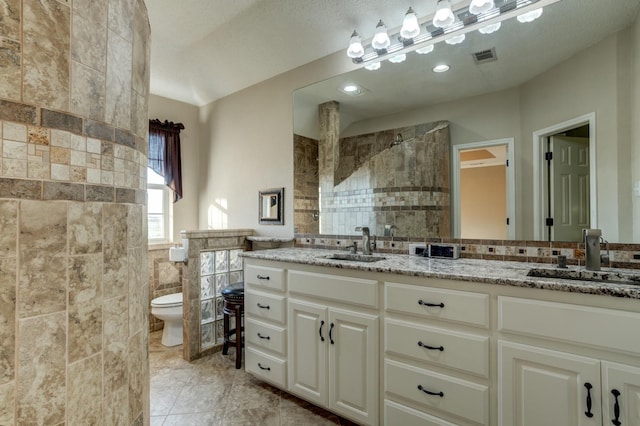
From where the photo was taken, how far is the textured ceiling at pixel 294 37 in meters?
1.68

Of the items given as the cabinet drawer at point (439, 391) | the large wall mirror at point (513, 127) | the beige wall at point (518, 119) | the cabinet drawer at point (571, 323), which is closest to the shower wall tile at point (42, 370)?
the cabinet drawer at point (439, 391)

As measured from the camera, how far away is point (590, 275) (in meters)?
1.45

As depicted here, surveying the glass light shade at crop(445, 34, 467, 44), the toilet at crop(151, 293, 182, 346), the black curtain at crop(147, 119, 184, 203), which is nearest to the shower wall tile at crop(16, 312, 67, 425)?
the toilet at crop(151, 293, 182, 346)

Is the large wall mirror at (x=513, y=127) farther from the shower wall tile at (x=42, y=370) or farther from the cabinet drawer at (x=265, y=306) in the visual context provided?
the shower wall tile at (x=42, y=370)

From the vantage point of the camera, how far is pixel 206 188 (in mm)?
3721

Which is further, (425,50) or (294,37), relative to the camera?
(294,37)

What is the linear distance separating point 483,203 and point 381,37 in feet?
4.29

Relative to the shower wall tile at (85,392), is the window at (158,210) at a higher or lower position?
higher

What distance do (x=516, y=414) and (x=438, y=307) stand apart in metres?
0.51

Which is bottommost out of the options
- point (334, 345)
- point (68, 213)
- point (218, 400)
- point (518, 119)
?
point (218, 400)

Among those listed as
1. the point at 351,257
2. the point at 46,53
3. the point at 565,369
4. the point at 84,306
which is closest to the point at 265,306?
the point at 351,257

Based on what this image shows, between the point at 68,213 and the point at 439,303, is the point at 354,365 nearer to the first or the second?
the point at 439,303

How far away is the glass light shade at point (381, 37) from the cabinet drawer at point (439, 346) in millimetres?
1814

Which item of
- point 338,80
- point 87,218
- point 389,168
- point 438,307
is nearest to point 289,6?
point 338,80
